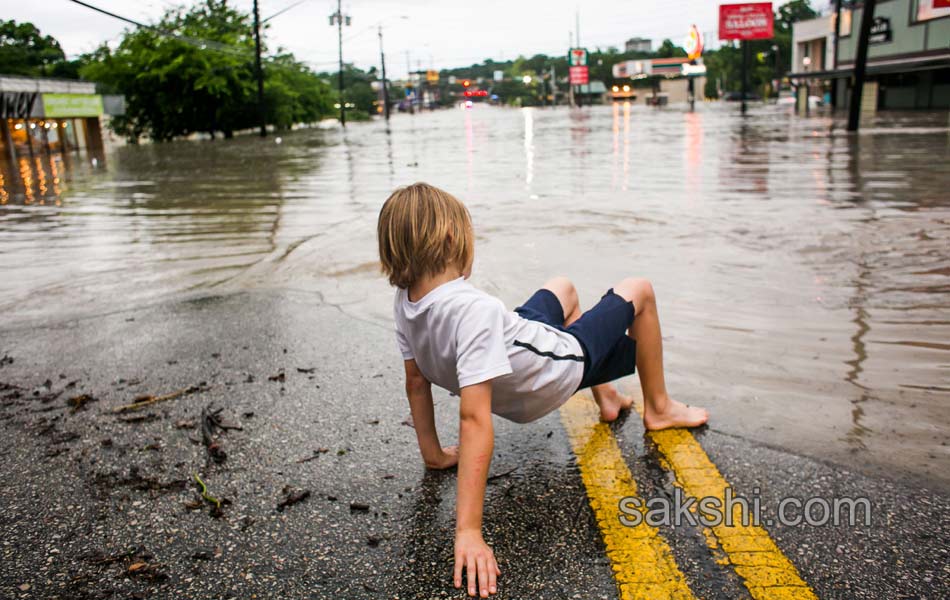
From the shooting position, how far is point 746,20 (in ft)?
222

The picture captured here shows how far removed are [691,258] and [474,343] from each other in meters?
4.65

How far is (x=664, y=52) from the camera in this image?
173 m

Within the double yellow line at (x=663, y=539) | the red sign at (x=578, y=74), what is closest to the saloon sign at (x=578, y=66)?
the red sign at (x=578, y=74)

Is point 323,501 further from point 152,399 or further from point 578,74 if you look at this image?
point 578,74

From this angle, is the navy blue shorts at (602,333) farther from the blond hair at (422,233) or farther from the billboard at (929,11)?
the billboard at (929,11)

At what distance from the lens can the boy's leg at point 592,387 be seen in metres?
3.08

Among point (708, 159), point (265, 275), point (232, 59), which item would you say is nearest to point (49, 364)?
point (265, 275)

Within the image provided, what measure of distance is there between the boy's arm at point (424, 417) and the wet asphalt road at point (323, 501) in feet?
0.20

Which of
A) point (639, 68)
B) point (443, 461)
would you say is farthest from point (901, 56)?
point (639, 68)

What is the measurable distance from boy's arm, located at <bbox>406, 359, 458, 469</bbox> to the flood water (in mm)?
1189

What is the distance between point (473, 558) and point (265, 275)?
4.84m

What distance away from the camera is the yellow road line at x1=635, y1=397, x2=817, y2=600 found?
200 centimetres

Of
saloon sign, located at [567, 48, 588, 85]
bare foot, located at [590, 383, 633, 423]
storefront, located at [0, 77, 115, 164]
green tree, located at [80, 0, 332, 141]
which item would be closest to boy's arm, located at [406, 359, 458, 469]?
bare foot, located at [590, 383, 633, 423]

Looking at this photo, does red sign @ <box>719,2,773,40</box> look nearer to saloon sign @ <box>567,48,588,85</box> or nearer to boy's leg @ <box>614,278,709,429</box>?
saloon sign @ <box>567,48,588,85</box>
